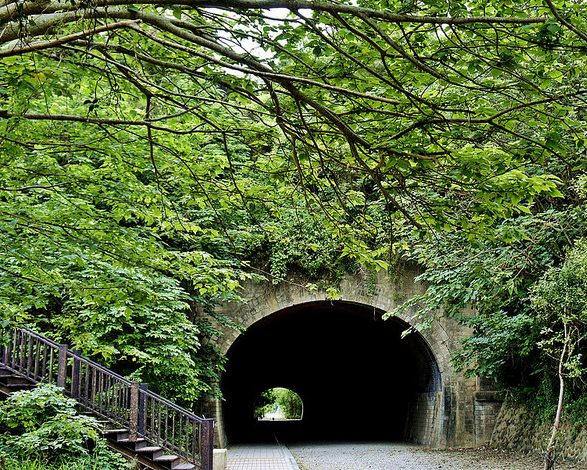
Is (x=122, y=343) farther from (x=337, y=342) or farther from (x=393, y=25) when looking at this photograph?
(x=337, y=342)

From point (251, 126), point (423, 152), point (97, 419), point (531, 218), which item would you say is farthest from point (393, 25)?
point (97, 419)

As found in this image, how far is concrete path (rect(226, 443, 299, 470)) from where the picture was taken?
1242cm

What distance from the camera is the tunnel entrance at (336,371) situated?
18016 mm

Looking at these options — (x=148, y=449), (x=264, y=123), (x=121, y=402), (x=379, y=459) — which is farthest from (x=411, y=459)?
(x=264, y=123)

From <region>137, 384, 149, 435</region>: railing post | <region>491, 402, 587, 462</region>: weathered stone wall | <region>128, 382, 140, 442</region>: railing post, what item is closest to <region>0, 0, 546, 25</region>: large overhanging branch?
<region>128, 382, 140, 442</region>: railing post

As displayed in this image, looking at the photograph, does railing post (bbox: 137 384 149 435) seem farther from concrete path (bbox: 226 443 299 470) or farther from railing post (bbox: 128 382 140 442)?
concrete path (bbox: 226 443 299 470)

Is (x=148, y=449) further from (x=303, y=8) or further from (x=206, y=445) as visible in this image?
(x=303, y=8)

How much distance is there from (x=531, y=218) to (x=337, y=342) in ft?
50.7

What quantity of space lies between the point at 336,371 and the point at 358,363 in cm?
278

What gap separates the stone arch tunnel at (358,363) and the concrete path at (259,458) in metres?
0.64

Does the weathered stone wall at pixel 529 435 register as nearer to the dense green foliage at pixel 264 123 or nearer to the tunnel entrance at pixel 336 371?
the tunnel entrance at pixel 336 371

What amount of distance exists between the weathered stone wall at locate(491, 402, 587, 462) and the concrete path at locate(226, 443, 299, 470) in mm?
5380

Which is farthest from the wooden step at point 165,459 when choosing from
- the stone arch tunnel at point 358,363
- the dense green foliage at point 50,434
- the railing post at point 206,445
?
the stone arch tunnel at point 358,363

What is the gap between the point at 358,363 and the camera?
25.2 m
